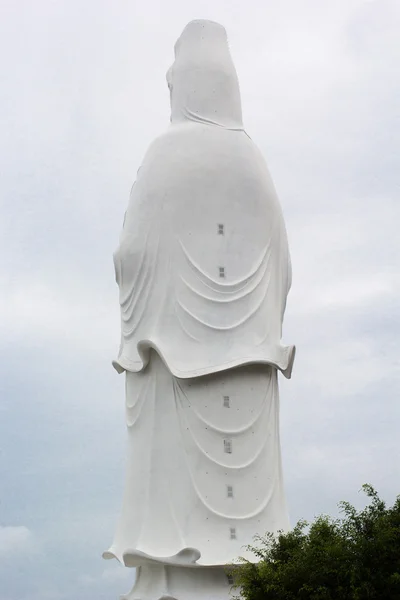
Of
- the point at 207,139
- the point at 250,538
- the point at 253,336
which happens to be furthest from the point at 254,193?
the point at 250,538

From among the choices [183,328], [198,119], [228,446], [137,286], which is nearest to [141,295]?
[137,286]

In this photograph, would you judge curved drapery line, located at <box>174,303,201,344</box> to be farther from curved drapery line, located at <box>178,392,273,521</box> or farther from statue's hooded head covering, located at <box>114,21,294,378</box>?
curved drapery line, located at <box>178,392,273,521</box>

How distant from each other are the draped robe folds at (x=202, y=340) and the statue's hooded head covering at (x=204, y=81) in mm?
42

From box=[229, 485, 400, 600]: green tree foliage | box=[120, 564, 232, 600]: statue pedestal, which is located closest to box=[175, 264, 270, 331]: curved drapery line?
box=[120, 564, 232, 600]: statue pedestal

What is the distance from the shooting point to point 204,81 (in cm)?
2273

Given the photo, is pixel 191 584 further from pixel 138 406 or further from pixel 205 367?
pixel 205 367

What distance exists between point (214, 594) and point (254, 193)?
8314 mm

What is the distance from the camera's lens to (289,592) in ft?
47.1

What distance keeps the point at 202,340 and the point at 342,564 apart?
746 cm

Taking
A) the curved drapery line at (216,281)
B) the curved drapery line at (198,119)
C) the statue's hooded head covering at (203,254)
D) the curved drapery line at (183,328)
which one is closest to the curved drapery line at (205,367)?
the statue's hooded head covering at (203,254)

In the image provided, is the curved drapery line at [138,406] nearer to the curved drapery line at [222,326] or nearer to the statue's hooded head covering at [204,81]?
the curved drapery line at [222,326]

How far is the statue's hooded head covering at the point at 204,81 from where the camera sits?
22609 mm

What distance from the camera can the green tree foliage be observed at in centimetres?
1374

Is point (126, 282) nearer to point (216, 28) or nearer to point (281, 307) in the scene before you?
point (281, 307)
